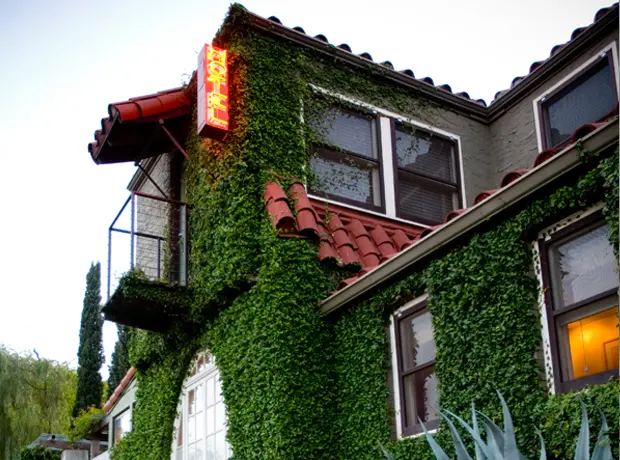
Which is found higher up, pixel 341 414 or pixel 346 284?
pixel 346 284

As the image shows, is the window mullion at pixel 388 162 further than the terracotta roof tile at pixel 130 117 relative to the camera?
Yes

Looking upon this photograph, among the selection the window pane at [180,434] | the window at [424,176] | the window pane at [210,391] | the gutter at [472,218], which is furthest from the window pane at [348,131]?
the window pane at [180,434]

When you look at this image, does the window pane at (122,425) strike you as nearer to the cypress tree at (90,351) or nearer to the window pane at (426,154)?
the window pane at (426,154)

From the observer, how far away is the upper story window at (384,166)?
13633mm

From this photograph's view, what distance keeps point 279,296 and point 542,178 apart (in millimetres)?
4160

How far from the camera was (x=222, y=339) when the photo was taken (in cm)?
1251

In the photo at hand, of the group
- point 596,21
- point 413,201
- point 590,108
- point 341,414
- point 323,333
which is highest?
point 596,21

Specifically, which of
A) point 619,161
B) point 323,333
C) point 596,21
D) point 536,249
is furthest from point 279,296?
point 596,21

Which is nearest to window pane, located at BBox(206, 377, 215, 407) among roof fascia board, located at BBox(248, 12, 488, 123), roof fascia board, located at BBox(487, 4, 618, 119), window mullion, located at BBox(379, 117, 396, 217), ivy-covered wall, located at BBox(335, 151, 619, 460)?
ivy-covered wall, located at BBox(335, 151, 619, 460)

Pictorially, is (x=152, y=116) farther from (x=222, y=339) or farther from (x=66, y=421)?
(x=66, y=421)

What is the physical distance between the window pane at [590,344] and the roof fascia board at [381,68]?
705 centimetres

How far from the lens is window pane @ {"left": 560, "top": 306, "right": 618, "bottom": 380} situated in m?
8.26

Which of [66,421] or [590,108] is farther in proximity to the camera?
[66,421]

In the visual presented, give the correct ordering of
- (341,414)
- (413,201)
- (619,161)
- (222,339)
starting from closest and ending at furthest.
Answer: (619,161) → (341,414) → (222,339) → (413,201)
